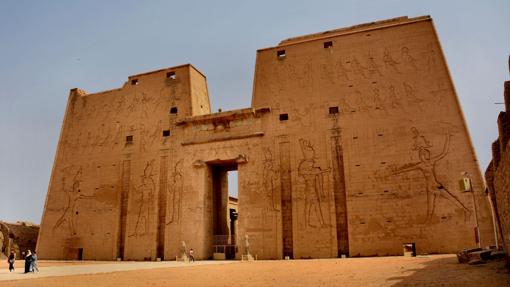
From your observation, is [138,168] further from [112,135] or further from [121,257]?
[121,257]

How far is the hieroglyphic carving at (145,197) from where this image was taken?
1884cm

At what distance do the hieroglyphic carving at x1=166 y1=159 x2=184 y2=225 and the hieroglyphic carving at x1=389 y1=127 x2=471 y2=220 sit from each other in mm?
9119

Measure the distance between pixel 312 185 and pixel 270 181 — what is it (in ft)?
5.86

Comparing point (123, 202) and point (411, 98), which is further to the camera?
point (123, 202)

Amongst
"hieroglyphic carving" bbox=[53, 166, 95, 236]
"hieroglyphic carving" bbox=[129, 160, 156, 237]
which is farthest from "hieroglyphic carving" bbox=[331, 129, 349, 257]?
"hieroglyphic carving" bbox=[53, 166, 95, 236]

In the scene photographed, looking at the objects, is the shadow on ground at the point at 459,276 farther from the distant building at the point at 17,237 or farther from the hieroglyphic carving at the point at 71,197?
the distant building at the point at 17,237

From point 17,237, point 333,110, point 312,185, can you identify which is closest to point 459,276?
point 312,185

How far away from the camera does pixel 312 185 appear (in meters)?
16.6

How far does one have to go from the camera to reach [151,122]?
66.6 feet

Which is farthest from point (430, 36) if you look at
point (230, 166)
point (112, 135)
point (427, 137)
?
point (112, 135)

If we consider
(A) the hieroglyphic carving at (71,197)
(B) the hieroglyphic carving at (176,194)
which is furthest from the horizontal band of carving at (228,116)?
(A) the hieroglyphic carving at (71,197)

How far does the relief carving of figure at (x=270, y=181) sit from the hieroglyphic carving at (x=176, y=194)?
4.00 meters

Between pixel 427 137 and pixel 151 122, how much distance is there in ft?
41.1

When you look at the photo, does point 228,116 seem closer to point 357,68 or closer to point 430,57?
point 357,68
